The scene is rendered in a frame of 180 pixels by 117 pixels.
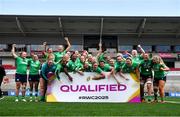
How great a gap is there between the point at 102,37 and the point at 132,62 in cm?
3723

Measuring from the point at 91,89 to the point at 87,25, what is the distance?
116 ft

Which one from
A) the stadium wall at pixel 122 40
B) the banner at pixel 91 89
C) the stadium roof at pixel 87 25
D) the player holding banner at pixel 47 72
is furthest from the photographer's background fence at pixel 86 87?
the stadium wall at pixel 122 40

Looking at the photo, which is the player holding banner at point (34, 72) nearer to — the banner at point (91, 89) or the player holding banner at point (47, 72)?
the player holding banner at point (47, 72)

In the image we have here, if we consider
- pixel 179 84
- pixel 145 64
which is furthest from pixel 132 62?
pixel 179 84

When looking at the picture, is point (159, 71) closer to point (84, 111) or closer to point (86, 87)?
point (86, 87)

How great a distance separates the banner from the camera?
43.4ft

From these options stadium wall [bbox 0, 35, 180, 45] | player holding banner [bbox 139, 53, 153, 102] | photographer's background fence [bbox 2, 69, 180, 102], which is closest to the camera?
photographer's background fence [bbox 2, 69, 180, 102]

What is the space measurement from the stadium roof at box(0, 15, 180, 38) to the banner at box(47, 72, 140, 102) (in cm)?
3323

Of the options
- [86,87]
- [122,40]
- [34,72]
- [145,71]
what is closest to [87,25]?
[122,40]

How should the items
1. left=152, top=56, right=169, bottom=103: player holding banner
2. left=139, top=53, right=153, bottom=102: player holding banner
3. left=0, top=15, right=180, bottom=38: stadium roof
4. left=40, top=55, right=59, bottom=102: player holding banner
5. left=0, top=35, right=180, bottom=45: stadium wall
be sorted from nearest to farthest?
left=40, top=55, right=59, bottom=102: player holding banner, left=152, top=56, right=169, bottom=103: player holding banner, left=139, top=53, right=153, bottom=102: player holding banner, left=0, top=15, right=180, bottom=38: stadium roof, left=0, top=35, right=180, bottom=45: stadium wall

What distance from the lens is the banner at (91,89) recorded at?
13.2m

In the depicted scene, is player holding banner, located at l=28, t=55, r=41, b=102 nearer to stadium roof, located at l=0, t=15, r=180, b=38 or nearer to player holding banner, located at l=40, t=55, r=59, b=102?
player holding banner, located at l=40, t=55, r=59, b=102

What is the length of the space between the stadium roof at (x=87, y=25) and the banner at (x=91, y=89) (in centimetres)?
3323

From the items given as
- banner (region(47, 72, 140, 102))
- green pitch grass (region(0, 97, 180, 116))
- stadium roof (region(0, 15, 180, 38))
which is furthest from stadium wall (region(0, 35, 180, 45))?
green pitch grass (region(0, 97, 180, 116))
